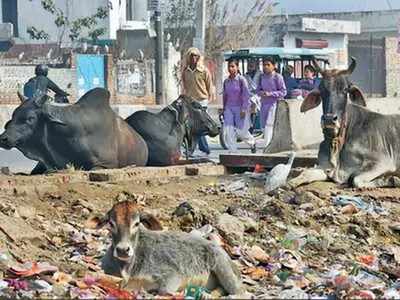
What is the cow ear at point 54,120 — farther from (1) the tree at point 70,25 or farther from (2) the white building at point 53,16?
(2) the white building at point 53,16

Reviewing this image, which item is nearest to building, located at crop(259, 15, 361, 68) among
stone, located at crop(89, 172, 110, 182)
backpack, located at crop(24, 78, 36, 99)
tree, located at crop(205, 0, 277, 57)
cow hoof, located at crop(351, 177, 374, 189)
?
tree, located at crop(205, 0, 277, 57)

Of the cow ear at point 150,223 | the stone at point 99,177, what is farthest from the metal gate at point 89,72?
the cow ear at point 150,223

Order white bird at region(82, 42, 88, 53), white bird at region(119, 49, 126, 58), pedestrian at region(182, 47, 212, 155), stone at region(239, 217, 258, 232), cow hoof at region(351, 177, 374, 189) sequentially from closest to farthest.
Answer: stone at region(239, 217, 258, 232), cow hoof at region(351, 177, 374, 189), pedestrian at region(182, 47, 212, 155), white bird at region(119, 49, 126, 58), white bird at region(82, 42, 88, 53)

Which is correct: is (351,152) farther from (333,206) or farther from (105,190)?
(105,190)

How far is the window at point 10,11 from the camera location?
51562mm

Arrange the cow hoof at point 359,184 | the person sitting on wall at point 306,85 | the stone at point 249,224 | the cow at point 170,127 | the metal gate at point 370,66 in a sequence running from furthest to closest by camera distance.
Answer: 1. the metal gate at point 370,66
2. the person sitting on wall at point 306,85
3. the cow at point 170,127
4. the cow hoof at point 359,184
5. the stone at point 249,224

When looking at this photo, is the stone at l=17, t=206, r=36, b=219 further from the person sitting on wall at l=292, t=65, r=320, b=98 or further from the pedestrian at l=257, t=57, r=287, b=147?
the person sitting on wall at l=292, t=65, r=320, b=98

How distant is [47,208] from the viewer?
1009 centimetres

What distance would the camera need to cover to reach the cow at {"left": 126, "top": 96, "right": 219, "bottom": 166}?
1441cm

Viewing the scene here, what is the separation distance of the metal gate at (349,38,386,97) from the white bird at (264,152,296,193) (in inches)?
1389

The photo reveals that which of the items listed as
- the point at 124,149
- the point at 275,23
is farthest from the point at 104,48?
the point at 124,149

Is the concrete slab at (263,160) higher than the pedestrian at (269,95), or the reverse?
the pedestrian at (269,95)

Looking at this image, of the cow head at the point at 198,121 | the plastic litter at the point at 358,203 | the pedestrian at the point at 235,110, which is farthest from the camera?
the pedestrian at the point at 235,110

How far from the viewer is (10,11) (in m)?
52.1
